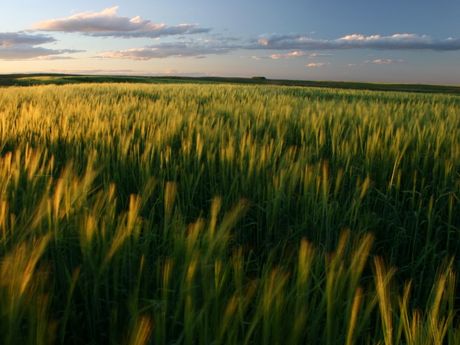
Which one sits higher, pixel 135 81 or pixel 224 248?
pixel 135 81

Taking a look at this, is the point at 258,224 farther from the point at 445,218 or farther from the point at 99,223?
the point at 445,218

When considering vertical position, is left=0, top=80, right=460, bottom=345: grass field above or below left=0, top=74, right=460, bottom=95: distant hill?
below

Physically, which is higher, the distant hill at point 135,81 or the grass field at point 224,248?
the distant hill at point 135,81

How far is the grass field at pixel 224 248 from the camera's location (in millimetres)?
662

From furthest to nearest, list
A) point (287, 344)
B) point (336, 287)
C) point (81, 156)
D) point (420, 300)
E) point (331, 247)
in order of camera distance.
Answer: point (81, 156), point (331, 247), point (420, 300), point (336, 287), point (287, 344)

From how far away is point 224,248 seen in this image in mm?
877

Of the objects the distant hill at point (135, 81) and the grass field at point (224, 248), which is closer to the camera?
the grass field at point (224, 248)

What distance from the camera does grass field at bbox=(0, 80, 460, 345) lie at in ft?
2.17

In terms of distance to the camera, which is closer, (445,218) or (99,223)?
(99,223)

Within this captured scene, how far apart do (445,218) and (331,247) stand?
0.71 metres

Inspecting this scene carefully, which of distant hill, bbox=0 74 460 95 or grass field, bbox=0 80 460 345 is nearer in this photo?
grass field, bbox=0 80 460 345

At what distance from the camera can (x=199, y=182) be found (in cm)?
184

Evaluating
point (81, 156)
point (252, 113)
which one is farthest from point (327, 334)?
point (252, 113)

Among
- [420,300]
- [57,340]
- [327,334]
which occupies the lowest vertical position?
[420,300]
